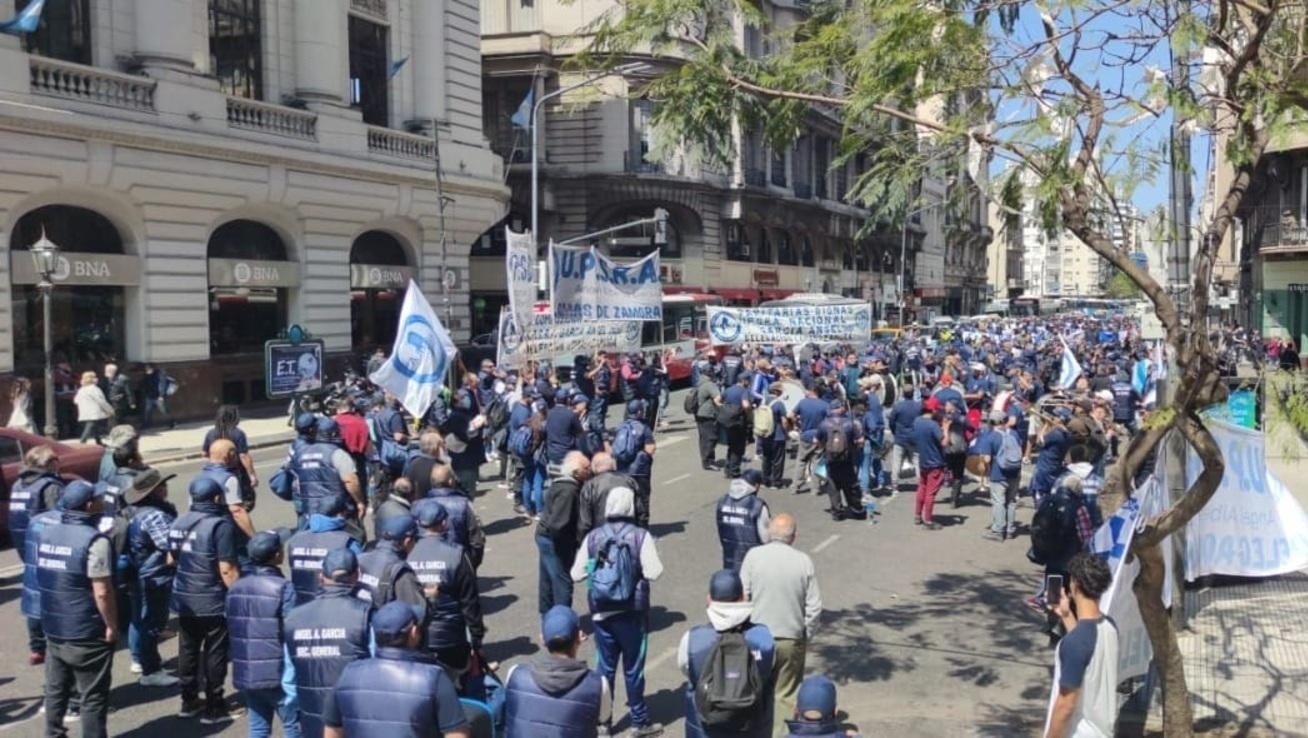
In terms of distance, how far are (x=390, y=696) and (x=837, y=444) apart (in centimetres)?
923

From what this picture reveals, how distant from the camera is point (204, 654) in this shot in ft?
23.7

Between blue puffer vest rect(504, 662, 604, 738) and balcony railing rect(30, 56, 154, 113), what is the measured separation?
20.7 m

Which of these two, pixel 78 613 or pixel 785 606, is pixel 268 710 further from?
pixel 785 606

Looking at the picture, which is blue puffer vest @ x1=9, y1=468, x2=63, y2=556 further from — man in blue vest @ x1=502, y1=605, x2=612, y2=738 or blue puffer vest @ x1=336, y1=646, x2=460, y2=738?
man in blue vest @ x1=502, y1=605, x2=612, y2=738

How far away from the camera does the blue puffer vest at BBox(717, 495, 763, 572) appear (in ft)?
27.5

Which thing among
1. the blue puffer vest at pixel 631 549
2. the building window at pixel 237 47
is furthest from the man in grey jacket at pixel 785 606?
the building window at pixel 237 47

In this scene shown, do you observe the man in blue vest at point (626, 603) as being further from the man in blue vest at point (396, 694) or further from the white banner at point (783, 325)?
the white banner at point (783, 325)

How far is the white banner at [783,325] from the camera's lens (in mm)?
27062

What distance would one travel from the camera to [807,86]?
784 cm

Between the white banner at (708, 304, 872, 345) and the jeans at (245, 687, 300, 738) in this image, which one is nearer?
the jeans at (245, 687, 300, 738)

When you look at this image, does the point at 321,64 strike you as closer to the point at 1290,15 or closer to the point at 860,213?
the point at 1290,15

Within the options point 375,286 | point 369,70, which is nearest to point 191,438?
point 375,286

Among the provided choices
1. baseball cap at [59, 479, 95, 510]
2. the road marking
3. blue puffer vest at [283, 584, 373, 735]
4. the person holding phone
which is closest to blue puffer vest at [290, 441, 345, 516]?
baseball cap at [59, 479, 95, 510]

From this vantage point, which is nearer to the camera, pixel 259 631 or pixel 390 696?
pixel 390 696
